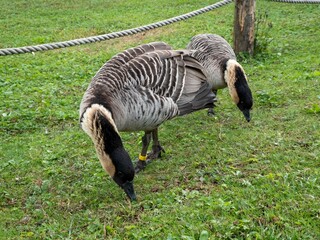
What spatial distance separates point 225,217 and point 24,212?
1.95m

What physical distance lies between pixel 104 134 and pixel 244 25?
548 centimetres

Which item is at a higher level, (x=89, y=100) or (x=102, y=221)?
(x=89, y=100)

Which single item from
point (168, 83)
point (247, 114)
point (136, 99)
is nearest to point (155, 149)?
point (168, 83)

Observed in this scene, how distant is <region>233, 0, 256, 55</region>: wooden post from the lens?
8.91m

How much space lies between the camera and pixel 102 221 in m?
4.30

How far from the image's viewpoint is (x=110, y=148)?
4281 millimetres

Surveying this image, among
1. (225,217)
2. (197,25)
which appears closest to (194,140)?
(225,217)

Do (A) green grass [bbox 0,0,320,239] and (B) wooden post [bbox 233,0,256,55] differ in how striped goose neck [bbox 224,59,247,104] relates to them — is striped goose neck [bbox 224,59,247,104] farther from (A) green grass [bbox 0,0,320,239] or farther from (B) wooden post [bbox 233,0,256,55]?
(B) wooden post [bbox 233,0,256,55]

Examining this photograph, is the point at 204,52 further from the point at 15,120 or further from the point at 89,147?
the point at 15,120

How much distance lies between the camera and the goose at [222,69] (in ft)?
20.7

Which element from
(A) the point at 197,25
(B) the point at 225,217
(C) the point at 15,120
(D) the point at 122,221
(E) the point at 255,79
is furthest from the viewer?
(A) the point at 197,25

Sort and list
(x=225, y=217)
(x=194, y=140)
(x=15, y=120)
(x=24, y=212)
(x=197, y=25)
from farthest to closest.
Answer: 1. (x=197, y=25)
2. (x=15, y=120)
3. (x=194, y=140)
4. (x=24, y=212)
5. (x=225, y=217)

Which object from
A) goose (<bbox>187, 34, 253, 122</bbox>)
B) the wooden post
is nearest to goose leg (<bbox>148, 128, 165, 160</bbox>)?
goose (<bbox>187, 34, 253, 122</bbox>)

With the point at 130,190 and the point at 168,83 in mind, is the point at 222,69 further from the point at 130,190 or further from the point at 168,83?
the point at 130,190
